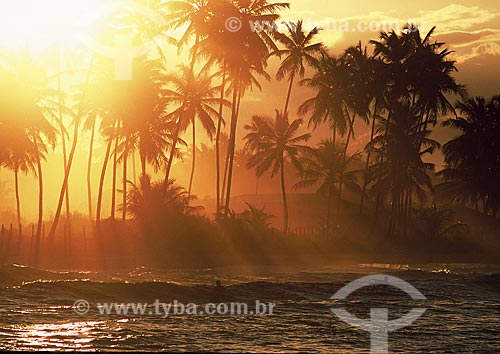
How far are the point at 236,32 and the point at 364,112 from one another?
13.4 metres

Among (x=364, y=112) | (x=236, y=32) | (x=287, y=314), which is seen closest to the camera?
(x=287, y=314)

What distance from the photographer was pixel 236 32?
53.4m

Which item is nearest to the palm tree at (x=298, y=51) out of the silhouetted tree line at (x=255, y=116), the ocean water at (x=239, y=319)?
the silhouetted tree line at (x=255, y=116)

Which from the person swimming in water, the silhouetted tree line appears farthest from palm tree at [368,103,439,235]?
the person swimming in water

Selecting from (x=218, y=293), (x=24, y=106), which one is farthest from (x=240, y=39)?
(x=218, y=293)

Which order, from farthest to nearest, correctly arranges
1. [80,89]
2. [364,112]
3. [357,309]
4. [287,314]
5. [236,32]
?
[364,112] < [80,89] < [236,32] < [357,309] < [287,314]

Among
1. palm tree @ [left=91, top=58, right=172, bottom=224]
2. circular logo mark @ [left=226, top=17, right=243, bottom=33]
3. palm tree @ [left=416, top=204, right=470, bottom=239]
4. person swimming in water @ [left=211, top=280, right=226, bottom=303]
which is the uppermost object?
circular logo mark @ [left=226, top=17, right=243, bottom=33]

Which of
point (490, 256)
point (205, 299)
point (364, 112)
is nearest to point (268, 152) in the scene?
point (364, 112)

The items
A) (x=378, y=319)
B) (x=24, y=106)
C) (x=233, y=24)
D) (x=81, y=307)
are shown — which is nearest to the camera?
(x=81, y=307)

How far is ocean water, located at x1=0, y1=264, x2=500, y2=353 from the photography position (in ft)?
56.4

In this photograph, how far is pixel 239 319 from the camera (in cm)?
2119

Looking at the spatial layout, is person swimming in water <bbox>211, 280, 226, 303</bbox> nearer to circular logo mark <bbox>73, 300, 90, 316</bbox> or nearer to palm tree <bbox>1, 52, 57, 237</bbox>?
circular logo mark <bbox>73, 300, 90, 316</bbox>

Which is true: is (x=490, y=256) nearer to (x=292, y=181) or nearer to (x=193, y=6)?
(x=193, y=6)

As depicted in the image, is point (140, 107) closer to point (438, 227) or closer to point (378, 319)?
point (438, 227)
